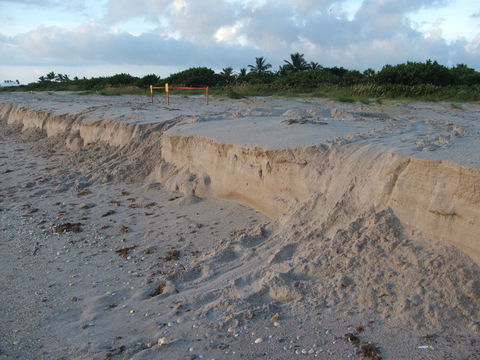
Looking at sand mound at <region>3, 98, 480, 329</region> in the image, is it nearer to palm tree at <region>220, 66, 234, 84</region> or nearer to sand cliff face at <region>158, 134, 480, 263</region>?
sand cliff face at <region>158, 134, 480, 263</region>

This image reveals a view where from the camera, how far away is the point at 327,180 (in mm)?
4383

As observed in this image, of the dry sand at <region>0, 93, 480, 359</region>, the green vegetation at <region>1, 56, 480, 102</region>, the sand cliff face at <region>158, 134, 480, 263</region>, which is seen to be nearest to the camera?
the dry sand at <region>0, 93, 480, 359</region>

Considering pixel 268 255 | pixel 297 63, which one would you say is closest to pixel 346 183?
pixel 268 255

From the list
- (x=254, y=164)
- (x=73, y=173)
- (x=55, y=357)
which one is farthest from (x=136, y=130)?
(x=55, y=357)

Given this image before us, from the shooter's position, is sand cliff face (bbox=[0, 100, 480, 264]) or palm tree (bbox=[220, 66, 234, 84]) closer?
sand cliff face (bbox=[0, 100, 480, 264])

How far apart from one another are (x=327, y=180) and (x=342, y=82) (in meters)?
18.2

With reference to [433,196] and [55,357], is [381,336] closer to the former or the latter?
[433,196]

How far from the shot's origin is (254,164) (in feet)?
17.1

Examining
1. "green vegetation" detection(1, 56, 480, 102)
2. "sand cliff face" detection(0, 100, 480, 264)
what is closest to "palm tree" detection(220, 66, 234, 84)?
"green vegetation" detection(1, 56, 480, 102)

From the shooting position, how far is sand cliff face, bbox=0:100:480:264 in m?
3.26

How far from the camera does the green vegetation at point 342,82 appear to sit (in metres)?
15.2

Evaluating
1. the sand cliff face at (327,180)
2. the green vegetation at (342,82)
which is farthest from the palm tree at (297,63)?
the sand cliff face at (327,180)

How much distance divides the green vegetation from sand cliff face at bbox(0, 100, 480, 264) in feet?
25.5

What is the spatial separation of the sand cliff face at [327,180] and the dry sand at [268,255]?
1 cm
